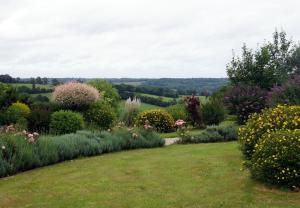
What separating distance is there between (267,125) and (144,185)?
9.33 ft

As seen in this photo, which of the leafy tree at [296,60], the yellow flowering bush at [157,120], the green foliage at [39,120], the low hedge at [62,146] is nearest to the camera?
the low hedge at [62,146]

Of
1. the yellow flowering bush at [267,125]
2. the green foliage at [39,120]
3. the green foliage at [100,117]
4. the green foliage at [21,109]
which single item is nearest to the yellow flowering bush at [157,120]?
the green foliage at [100,117]

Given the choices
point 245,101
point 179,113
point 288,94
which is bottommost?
point 179,113

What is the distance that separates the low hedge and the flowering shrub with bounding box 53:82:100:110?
4.72m

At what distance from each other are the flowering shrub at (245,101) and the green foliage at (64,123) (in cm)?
657

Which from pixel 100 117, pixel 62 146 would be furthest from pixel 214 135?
pixel 62 146

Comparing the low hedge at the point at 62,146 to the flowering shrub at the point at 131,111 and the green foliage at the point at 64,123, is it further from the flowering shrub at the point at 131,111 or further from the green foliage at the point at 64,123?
the flowering shrub at the point at 131,111

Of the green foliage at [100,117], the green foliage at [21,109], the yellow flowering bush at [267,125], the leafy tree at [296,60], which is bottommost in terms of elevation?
the green foliage at [100,117]

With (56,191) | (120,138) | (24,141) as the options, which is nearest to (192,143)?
(120,138)

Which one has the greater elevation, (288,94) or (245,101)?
(288,94)

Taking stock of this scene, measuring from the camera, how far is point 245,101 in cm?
1859

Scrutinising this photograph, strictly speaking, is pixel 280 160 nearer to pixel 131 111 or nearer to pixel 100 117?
pixel 100 117

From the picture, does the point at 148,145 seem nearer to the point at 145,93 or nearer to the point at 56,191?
the point at 56,191

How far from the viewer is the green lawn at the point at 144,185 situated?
23.2ft
